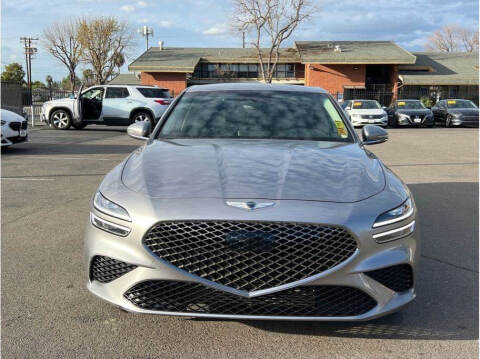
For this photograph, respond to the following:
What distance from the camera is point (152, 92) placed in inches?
747

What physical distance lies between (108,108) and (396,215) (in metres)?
17.2

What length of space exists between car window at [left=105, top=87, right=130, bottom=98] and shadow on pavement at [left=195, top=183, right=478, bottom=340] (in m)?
14.9

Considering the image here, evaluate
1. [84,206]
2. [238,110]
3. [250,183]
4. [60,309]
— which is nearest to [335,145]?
[238,110]

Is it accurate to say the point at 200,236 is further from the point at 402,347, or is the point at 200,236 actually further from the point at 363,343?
the point at 402,347

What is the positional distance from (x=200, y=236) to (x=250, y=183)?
1.59ft

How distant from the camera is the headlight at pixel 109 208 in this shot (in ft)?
8.71

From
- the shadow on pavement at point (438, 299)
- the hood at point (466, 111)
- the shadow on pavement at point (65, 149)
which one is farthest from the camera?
the hood at point (466, 111)

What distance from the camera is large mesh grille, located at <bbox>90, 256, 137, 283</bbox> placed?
2.64 meters

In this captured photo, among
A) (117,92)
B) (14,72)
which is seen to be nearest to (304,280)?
(117,92)

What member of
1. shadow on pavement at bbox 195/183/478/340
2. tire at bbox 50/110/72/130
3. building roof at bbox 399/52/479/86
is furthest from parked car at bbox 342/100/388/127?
shadow on pavement at bbox 195/183/478/340

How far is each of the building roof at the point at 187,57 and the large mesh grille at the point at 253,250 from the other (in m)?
39.1

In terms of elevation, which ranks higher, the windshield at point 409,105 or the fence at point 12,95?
the fence at point 12,95

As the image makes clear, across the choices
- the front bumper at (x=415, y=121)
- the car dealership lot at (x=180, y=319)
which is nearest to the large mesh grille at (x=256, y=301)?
the car dealership lot at (x=180, y=319)

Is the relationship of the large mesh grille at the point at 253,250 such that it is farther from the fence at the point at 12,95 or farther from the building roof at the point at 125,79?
the building roof at the point at 125,79
